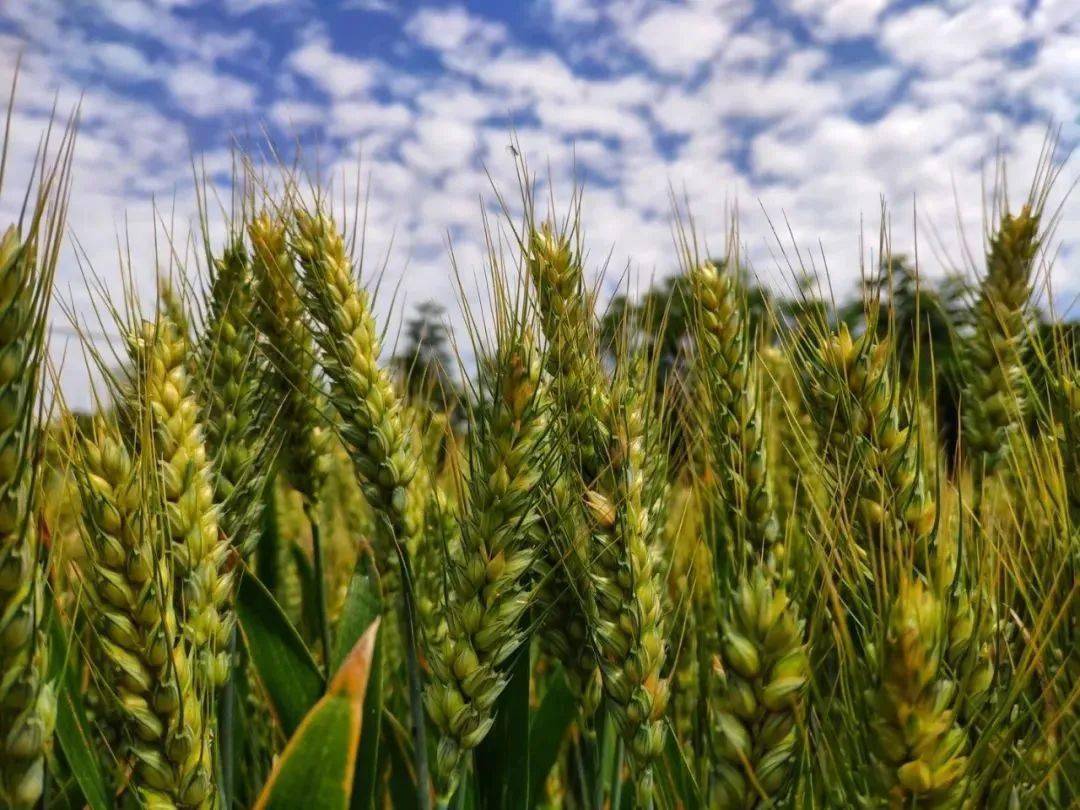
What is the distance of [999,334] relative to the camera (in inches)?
115

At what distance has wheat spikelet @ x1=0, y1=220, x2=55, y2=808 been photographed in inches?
42.5

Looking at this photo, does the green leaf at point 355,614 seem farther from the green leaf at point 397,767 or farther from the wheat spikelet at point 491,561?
the wheat spikelet at point 491,561

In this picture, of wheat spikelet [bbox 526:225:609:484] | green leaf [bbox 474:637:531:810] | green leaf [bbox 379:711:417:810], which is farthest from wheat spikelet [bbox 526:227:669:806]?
green leaf [bbox 379:711:417:810]

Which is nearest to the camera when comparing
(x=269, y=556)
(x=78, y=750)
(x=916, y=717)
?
(x=916, y=717)

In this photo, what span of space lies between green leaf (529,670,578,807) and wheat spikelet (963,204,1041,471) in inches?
67.5

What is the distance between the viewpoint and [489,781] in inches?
72.6

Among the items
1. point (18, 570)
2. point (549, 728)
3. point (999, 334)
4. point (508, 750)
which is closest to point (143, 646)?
point (18, 570)

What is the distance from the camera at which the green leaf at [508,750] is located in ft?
5.83

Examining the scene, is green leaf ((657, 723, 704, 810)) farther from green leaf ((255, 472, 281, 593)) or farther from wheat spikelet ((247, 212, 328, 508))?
green leaf ((255, 472, 281, 593))

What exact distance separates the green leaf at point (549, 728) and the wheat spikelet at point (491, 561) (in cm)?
42

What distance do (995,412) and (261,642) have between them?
2483 mm

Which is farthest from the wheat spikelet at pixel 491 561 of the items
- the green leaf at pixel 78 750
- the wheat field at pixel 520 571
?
the green leaf at pixel 78 750

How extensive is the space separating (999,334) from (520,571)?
2216 millimetres

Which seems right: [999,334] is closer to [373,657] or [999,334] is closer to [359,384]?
[359,384]
